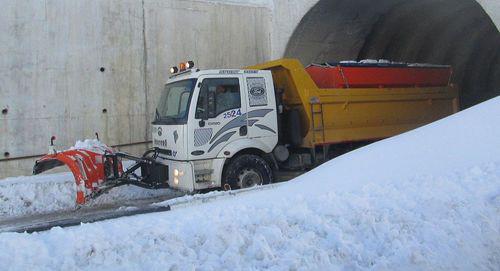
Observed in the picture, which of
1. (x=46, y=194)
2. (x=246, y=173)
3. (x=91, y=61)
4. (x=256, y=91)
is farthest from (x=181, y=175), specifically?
(x=91, y=61)

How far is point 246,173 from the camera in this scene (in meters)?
8.73

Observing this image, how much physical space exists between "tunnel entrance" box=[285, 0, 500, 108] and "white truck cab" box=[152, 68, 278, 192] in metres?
5.33

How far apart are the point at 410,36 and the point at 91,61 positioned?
9941 mm

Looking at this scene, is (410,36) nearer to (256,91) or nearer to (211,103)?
(256,91)

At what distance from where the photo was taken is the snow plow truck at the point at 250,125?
8305 millimetres

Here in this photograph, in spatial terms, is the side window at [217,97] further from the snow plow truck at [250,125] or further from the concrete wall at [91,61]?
the concrete wall at [91,61]

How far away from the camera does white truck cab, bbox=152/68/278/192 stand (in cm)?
831

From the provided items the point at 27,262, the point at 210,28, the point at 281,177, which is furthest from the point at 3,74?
the point at 27,262

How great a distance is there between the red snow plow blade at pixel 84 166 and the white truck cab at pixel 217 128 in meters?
1.06

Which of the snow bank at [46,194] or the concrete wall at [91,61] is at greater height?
the concrete wall at [91,61]

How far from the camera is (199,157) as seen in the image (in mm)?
8359

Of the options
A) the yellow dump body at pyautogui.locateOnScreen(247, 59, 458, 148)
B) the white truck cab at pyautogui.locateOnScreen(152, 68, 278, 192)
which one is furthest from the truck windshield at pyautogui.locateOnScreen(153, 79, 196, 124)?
the yellow dump body at pyautogui.locateOnScreen(247, 59, 458, 148)

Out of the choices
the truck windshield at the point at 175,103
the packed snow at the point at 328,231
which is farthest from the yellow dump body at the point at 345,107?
the packed snow at the point at 328,231

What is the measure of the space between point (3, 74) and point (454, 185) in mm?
9573
